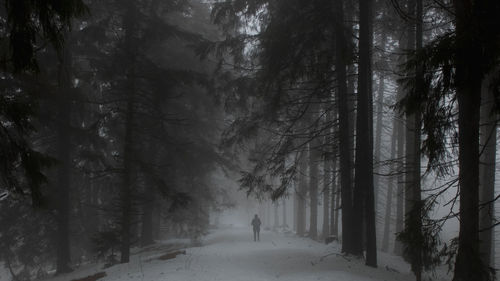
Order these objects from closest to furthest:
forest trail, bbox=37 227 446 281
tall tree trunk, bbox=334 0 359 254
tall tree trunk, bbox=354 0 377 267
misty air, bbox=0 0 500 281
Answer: misty air, bbox=0 0 500 281 < forest trail, bbox=37 227 446 281 < tall tree trunk, bbox=354 0 377 267 < tall tree trunk, bbox=334 0 359 254

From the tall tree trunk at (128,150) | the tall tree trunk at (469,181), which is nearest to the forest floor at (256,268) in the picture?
the tall tree trunk at (128,150)

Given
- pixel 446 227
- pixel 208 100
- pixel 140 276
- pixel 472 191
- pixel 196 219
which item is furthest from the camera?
pixel 446 227

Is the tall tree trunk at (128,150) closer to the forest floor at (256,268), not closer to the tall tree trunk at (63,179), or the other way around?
the forest floor at (256,268)

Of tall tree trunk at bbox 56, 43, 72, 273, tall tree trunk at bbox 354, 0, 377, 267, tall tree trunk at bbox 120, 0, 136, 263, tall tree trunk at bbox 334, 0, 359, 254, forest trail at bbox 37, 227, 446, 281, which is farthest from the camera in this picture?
tall tree trunk at bbox 56, 43, 72, 273

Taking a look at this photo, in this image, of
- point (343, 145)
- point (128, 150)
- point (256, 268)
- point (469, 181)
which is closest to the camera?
point (469, 181)

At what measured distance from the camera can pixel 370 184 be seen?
35.1 feet

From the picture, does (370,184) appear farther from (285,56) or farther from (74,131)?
(74,131)

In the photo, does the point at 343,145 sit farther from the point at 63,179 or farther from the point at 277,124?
the point at 63,179

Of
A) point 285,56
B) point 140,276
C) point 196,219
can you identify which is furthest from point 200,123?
point 140,276

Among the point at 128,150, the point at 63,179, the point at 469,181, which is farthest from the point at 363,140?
the point at 63,179

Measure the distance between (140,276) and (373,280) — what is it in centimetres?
629

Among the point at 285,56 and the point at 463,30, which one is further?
the point at 285,56

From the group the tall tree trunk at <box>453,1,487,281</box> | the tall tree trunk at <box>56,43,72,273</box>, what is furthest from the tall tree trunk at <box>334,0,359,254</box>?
the tall tree trunk at <box>56,43,72,273</box>

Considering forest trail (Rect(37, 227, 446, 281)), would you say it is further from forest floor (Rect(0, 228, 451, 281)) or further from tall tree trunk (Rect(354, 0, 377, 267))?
tall tree trunk (Rect(354, 0, 377, 267))
